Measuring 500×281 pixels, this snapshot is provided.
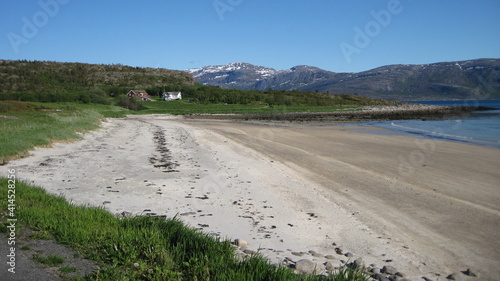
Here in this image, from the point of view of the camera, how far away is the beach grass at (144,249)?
4156 mm

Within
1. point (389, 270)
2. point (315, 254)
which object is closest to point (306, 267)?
point (315, 254)

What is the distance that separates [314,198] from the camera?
30.0 ft

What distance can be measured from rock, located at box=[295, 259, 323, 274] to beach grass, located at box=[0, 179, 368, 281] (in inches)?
15.9

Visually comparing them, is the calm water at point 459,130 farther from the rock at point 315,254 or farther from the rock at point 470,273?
the rock at point 315,254

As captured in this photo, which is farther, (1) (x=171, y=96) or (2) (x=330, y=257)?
(1) (x=171, y=96)

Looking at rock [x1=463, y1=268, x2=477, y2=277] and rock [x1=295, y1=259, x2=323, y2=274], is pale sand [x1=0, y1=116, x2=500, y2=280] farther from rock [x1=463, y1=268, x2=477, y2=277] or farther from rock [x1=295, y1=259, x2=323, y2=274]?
rock [x1=295, y1=259, x2=323, y2=274]

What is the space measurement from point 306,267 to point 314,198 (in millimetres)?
4186

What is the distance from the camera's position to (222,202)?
840cm

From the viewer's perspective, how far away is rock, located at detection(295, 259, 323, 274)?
16.3 ft

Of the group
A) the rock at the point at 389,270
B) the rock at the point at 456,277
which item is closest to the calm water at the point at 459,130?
the rock at the point at 456,277

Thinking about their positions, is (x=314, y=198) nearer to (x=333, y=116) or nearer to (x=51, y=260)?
(x=51, y=260)

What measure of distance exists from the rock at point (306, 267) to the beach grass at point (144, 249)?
0.40 meters

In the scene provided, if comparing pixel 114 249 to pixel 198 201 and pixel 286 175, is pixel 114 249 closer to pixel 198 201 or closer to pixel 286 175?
pixel 198 201

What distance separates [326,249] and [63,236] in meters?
3.82
